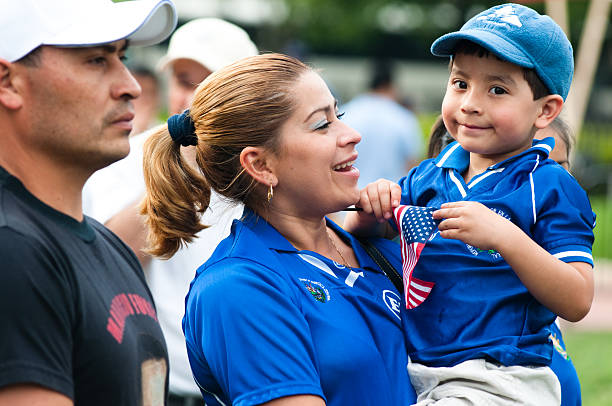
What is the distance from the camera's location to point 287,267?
8.27 ft

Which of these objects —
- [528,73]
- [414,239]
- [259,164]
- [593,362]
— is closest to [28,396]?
[259,164]

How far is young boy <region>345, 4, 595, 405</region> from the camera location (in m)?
2.43

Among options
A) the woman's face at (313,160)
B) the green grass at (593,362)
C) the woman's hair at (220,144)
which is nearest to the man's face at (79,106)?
the woman's hair at (220,144)

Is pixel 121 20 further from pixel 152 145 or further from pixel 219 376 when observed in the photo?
pixel 219 376

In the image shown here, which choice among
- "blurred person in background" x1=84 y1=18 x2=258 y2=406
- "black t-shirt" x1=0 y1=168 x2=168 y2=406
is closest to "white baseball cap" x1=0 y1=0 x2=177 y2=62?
"black t-shirt" x1=0 y1=168 x2=168 y2=406

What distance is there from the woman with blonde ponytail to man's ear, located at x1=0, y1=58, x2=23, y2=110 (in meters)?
0.72

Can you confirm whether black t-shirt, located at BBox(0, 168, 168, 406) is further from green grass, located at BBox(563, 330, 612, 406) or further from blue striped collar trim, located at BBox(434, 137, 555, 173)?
green grass, located at BBox(563, 330, 612, 406)

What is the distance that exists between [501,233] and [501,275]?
8.9 inches

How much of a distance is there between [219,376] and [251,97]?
34.3 inches

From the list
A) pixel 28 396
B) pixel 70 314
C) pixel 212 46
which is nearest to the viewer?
pixel 28 396

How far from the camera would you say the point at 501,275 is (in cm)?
256

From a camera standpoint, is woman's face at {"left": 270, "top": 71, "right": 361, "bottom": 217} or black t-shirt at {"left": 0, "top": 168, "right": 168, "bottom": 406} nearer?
black t-shirt at {"left": 0, "top": 168, "right": 168, "bottom": 406}

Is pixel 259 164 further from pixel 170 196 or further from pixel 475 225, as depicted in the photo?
pixel 475 225

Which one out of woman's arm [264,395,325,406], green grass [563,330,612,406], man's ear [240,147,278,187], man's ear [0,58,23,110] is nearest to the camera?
man's ear [0,58,23,110]
